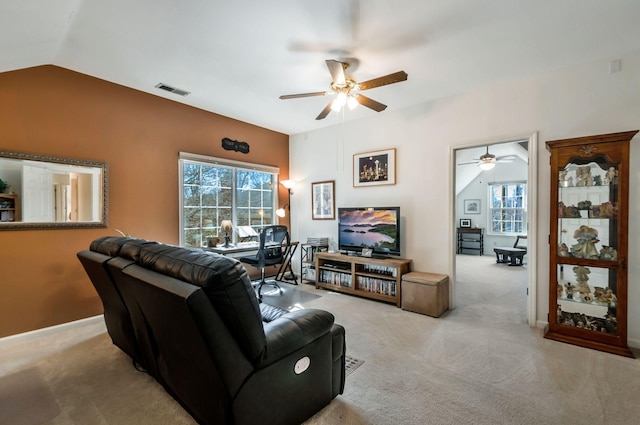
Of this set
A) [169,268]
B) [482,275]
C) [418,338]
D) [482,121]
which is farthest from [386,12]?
[482,275]

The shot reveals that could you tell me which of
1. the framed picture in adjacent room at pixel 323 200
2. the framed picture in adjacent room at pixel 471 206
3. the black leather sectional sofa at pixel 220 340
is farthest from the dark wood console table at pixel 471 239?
the black leather sectional sofa at pixel 220 340

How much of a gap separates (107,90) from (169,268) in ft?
10.1

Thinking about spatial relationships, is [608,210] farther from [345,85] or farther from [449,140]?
[345,85]

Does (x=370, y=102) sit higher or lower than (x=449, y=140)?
higher

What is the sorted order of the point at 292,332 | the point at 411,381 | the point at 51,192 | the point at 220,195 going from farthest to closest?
the point at 220,195 < the point at 51,192 < the point at 411,381 < the point at 292,332

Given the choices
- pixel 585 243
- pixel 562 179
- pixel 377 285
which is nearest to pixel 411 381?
pixel 377 285

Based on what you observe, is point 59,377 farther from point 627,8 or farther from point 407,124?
point 627,8

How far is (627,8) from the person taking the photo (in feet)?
7.00

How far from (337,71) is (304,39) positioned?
39 cm

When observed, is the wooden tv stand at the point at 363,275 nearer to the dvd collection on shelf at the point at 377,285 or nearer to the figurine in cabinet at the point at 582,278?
the dvd collection on shelf at the point at 377,285

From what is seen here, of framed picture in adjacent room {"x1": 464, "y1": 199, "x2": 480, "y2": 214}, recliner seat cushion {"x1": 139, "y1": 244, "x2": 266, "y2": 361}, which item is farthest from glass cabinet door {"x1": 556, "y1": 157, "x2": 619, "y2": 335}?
framed picture in adjacent room {"x1": 464, "y1": 199, "x2": 480, "y2": 214}

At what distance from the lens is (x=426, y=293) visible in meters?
3.50

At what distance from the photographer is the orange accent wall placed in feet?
9.23

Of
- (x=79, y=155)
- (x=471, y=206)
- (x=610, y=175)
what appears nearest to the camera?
(x=610, y=175)
